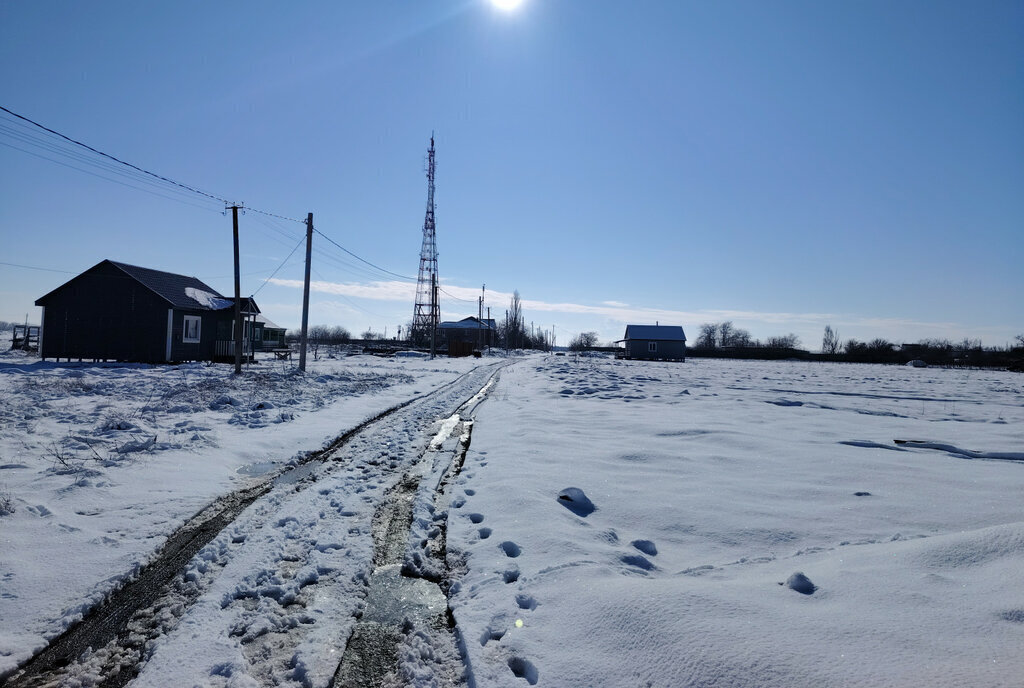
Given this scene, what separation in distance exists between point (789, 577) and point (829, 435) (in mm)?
7002

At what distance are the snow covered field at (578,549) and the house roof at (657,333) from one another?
52.1 m

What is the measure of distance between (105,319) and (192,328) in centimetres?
384

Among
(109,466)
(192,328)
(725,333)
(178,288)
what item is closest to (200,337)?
(192,328)

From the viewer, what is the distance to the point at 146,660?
8.85 feet

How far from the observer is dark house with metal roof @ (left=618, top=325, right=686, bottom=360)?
198 ft

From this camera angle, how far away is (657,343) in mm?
60938

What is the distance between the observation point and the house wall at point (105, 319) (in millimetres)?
25547

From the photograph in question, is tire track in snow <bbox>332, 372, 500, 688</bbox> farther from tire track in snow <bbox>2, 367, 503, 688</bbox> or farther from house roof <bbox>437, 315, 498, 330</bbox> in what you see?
house roof <bbox>437, 315, 498, 330</bbox>

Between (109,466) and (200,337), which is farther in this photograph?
(200,337)

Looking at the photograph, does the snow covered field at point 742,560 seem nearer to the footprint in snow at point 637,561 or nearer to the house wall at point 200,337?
the footprint in snow at point 637,561

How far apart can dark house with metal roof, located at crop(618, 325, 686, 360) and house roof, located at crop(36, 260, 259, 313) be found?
43264 millimetres

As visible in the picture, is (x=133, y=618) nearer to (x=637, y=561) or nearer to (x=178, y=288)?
(x=637, y=561)

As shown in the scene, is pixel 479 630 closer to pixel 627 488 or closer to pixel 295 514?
pixel 295 514

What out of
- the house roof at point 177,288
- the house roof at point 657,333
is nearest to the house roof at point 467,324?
the house roof at point 657,333
